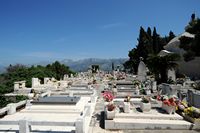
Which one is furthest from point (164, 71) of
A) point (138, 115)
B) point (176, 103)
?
point (138, 115)

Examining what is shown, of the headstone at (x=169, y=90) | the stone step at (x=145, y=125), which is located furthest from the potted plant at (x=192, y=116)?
the headstone at (x=169, y=90)

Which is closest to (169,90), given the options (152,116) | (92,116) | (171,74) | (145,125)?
(152,116)

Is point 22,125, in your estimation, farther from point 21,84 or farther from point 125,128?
point 21,84

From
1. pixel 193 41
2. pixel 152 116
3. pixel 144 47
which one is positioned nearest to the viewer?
pixel 152 116

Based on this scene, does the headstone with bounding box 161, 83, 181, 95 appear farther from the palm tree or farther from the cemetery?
the palm tree

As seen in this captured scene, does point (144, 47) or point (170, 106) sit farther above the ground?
point (144, 47)

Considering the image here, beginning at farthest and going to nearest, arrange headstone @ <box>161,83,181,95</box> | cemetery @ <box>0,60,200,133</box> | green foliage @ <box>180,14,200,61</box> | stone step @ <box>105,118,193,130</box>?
green foliage @ <box>180,14,200,61</box>
headstone @ <box>161,83,181,95</box>
stone step @ <box>105,118,193,130</box>
cemetery @ <box>0,60,200,133</box>

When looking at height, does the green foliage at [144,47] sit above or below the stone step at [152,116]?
above

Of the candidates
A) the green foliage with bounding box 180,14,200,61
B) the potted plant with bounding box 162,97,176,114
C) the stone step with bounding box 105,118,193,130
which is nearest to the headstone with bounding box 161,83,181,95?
the potted plant with bounding box 162,97,176,114

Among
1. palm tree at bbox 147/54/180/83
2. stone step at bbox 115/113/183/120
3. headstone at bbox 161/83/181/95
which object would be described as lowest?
stone step at bbox 115/113/183/120

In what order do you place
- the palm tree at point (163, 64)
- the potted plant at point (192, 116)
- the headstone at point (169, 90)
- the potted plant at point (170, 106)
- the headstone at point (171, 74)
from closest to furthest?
the potted plant at point (192, 116)
the potted plant at point (170, 106)
the headstone at point (169, 90)
the headstone at point (171, 74)
the palm tree at point (163, 64)

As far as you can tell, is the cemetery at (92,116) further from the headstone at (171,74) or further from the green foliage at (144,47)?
the green foliage at (144,47)

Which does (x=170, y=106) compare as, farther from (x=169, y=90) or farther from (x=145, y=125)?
(x=169, y=90)

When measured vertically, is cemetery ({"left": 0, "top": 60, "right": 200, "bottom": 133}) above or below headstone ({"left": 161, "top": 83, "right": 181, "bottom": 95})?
below
